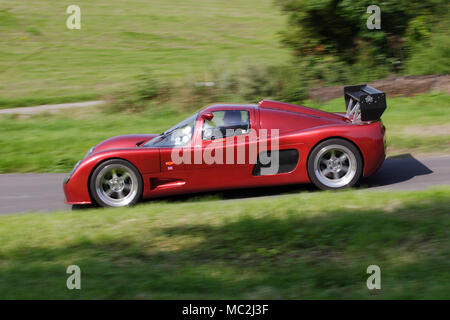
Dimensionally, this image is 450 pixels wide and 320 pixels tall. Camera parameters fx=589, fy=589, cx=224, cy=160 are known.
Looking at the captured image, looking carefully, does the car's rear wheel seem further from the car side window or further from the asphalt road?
the car side window

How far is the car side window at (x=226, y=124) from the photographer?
827 cm

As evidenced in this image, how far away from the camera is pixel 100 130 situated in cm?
1390

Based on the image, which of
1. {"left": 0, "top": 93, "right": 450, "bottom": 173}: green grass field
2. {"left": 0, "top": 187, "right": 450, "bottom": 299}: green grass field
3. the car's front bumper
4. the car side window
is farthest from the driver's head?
{"left": 0, "top": 93, "right": 450, "bottom": 173}: green grass field

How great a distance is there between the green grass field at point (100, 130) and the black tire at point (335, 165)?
3.11 meters

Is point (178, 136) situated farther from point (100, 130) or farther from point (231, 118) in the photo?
point (100, 130)

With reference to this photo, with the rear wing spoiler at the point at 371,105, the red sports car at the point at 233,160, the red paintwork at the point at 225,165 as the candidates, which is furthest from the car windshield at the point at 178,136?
the rear wing spoiler at the point at 371,105

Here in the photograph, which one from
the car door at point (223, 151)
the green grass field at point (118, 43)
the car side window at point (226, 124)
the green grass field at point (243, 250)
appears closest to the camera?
the green grass field at point (243, 250)

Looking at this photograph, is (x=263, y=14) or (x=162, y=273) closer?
(x=162, y=273)

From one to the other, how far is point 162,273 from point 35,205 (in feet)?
14.5

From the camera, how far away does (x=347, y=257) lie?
17.4ft

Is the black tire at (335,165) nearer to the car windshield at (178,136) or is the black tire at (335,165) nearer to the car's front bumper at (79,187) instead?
the car windshield at (178,136)

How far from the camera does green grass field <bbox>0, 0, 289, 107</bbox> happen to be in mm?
20312
